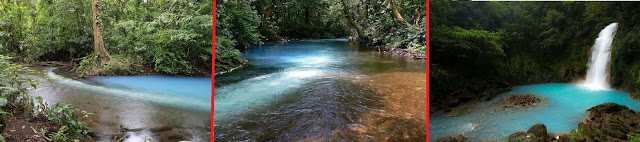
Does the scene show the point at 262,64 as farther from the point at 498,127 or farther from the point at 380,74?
the point at 498,127

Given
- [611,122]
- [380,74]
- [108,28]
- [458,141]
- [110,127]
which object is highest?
[108,28]

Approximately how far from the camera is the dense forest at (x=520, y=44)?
226cm

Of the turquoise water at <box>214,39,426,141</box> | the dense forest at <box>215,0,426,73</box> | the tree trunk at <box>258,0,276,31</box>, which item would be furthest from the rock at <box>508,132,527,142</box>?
the tree trunk at <box>258,0,276,31</box>

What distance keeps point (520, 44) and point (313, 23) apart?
9.82 ft

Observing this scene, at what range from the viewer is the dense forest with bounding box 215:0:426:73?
7.42 feet

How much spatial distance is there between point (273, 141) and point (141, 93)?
331cm

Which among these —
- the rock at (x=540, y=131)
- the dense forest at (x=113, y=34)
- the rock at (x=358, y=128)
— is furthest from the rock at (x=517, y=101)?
the dense forest at (x=113, y=34)

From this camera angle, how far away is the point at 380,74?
3.73 metres

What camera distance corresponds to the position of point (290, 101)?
2467 millimetres

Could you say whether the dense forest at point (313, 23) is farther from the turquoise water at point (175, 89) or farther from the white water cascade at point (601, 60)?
the white water cascade at point (601, 60)

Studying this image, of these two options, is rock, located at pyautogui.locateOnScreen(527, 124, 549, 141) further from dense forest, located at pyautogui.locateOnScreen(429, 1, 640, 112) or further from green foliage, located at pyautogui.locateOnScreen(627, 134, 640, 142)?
green foliage, located at pyautogui.locateOnScreen(627, 134, 640, 142)

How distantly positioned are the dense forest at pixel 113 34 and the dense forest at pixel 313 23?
190 millimetres

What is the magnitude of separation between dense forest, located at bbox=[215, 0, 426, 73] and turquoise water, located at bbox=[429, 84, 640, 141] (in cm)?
159

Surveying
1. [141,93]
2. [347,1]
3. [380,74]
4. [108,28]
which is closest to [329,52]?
[347,1]
